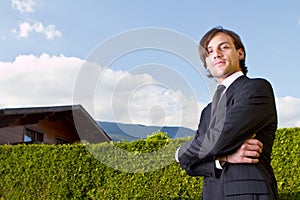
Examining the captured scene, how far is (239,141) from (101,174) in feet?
14.2

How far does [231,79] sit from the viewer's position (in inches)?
52.4

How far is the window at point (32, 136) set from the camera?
10.1 metres

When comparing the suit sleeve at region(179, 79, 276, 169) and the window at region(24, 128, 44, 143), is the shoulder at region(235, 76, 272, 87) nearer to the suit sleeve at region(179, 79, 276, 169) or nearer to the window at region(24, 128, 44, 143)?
the suit sleeve at region(179, 79, 276, 169)

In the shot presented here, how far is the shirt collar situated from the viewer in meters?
1.32

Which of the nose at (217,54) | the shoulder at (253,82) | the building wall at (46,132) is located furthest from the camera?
the building wall at (46,132)

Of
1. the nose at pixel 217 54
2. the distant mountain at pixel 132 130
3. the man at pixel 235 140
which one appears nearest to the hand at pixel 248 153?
the man at pixel 235 140

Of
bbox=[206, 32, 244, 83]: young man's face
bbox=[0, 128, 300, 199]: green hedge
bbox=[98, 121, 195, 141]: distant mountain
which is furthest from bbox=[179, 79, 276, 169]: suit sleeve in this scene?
bbox=[0, 128, 300, 199]: green hedge

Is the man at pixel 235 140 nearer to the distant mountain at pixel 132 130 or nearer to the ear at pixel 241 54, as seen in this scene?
the ear at pixel 241 54

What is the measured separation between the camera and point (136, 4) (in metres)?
3.66

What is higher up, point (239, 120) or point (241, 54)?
point (241, 54)

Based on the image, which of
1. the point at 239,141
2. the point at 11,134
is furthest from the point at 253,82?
the point at 11,134

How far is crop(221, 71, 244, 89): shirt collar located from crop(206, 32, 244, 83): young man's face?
1 centimetres

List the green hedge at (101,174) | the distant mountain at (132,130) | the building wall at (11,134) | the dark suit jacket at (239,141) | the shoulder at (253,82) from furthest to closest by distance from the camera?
the building wall at (11,134) < the green hedge at (101,174) < the distant mountain at (132,130) < the shoulder at (253,82) < the dark suit jacket at (239,141)

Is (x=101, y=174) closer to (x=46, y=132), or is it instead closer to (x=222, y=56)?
(x=222, y=56)
